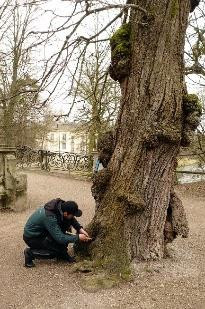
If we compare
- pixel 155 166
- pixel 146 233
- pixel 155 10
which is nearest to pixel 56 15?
pixel 155 10

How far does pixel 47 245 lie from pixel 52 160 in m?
15.9

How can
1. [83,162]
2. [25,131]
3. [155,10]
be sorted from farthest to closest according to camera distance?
[25,131]
[83,162]
[155,10]

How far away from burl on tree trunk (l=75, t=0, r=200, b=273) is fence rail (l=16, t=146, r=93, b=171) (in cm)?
1345

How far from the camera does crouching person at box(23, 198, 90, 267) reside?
6.35 meters

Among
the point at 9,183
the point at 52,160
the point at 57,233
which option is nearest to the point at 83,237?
the point at 57,233

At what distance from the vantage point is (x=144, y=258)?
643cm

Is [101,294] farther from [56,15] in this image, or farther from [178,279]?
[56,15]

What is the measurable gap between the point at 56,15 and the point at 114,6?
801 mm

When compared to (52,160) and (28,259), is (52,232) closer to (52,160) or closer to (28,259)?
(28,259)

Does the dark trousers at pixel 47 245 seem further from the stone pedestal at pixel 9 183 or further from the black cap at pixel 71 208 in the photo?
the stone pedestal at pixel 9 183

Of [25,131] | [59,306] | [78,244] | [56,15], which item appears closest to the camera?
[59,306]

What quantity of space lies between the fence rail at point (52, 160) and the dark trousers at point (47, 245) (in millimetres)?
13097

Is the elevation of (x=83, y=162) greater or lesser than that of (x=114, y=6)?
lesser

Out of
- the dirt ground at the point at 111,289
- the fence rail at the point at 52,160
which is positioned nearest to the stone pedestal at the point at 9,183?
the dirt ground at the point at 111,289
